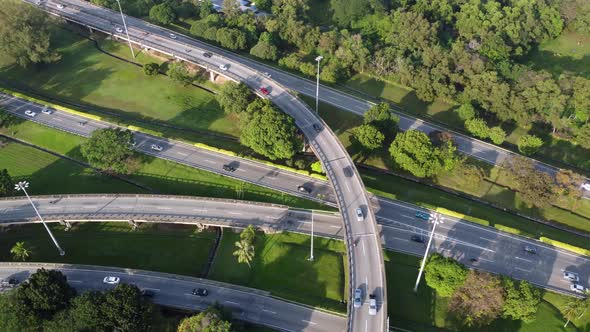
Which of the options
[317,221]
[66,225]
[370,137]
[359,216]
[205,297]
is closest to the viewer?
[205,297]

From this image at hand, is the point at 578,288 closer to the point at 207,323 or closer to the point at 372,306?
the point at 372,306

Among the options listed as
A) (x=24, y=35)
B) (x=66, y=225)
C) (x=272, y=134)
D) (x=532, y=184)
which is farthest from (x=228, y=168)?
(x=24, y=35)

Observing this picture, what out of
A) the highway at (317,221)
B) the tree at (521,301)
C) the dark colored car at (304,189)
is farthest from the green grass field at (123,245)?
the tree at (521,301)

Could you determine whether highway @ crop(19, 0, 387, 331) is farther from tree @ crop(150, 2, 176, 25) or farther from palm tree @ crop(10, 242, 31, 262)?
palm tree @ crop(10, 242, 31, 262)

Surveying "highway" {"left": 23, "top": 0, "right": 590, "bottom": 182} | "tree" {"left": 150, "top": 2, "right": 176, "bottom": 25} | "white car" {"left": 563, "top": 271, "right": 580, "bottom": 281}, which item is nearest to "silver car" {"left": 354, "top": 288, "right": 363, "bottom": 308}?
"white car" {"left": 563, "top": 271, "right": 580, "bottom": 281}

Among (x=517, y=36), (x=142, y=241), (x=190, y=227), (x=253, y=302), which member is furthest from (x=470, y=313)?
(x=517, y=36)

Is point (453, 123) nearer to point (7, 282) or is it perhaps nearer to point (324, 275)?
point (324, 275)
